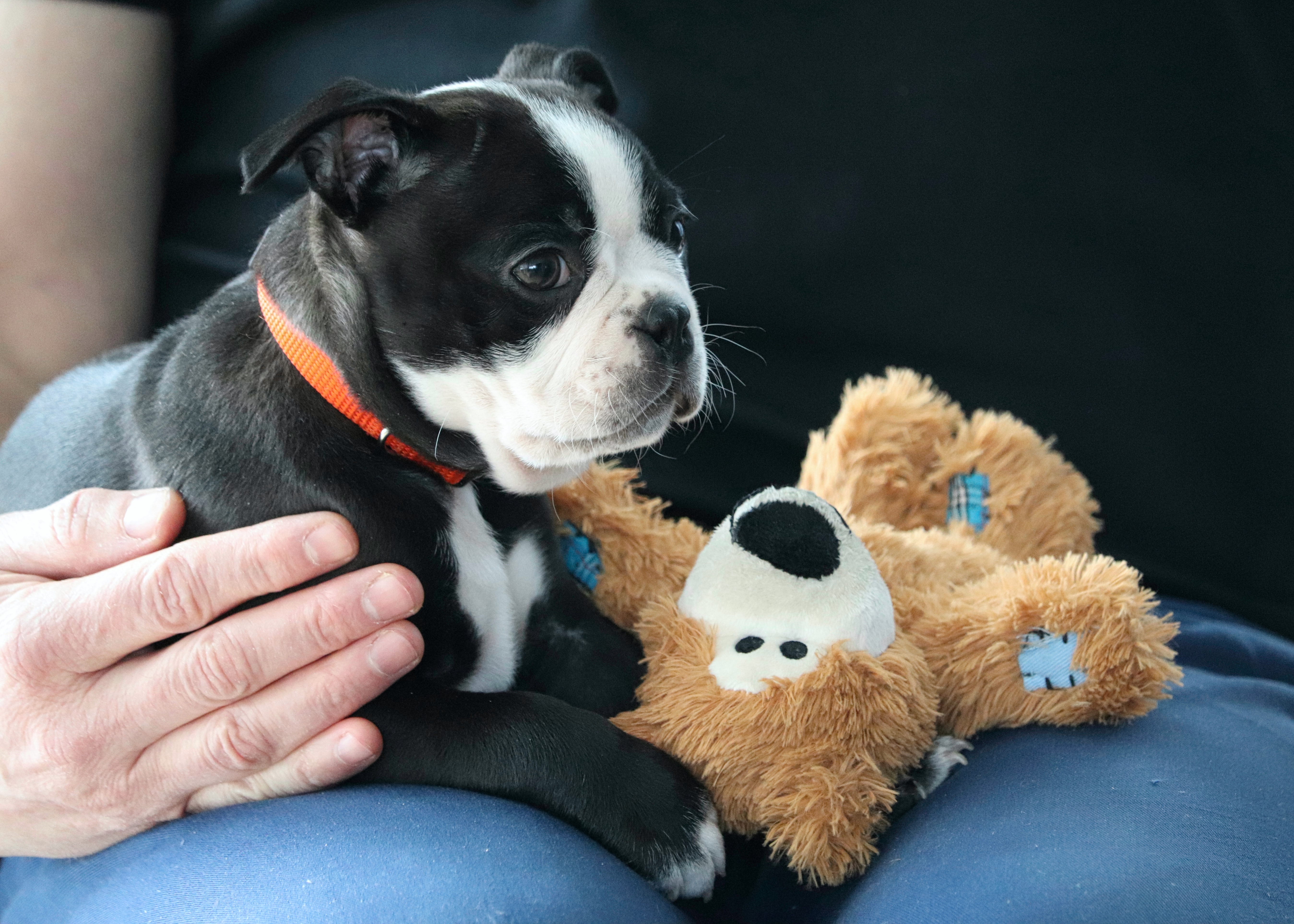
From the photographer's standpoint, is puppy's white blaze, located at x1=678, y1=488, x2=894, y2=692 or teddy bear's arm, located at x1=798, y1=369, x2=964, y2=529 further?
teddy bear's arm, located at x1=798, y1=369, x2=964, y2=529

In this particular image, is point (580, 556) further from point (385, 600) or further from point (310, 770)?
point (310, 770)

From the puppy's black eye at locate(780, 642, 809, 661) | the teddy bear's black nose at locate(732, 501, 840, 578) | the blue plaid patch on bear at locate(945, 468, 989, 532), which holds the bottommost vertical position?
the blue plaid patch on bear at locate(945, 468, 989, 532)

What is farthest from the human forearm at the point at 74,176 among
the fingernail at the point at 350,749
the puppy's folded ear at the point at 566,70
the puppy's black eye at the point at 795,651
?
the puppy's black eye at the point at 795,651

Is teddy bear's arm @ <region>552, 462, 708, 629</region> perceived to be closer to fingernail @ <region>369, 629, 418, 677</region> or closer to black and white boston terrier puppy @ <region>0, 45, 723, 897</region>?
black and white boston terrier puppy @ <region>0, 45, 723, 897</region>

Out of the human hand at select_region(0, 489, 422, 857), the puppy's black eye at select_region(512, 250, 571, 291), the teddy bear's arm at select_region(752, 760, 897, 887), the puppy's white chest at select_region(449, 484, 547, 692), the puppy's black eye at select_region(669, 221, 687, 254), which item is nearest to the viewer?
the teddy bear's arm at select_region(752, 760, 897, 887)

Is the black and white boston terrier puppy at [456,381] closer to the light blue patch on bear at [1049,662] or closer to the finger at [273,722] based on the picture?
the finger at [273,722]

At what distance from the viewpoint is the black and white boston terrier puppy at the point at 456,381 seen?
4.45ft

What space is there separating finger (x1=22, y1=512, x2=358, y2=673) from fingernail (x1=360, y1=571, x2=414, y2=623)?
2.4 inches

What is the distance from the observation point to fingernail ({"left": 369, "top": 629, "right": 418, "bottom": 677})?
4.45 ft

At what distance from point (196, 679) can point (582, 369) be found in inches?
26.8

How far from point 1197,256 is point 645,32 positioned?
128 centimetres

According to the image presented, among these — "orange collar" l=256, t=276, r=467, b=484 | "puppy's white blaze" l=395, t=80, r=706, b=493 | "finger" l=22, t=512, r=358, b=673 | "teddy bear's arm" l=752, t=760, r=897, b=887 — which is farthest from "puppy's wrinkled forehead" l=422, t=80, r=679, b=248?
"teddy bear's arm" l=752, t=760, r=897, b=887

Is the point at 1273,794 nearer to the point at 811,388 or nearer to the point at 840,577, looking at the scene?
the point at 840,577

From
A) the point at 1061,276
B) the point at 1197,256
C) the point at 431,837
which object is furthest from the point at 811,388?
the point at 431,837
